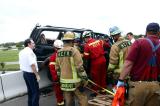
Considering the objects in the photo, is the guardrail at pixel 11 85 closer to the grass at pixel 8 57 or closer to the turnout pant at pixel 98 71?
the turnout pant at pixel 98 71

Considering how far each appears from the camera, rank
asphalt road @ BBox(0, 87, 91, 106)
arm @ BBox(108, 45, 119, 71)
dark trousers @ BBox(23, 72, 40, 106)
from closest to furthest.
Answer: arm @ BBox(108, 45, 119, 71) → dark trousers @ BBox(23, 72, 40, 106) → asphalt road @ BBox(0, 87, 91, 106)

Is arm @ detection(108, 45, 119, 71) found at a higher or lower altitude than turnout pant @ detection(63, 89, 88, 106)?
higher

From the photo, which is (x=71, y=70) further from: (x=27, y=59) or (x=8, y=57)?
(x=8, y=57)

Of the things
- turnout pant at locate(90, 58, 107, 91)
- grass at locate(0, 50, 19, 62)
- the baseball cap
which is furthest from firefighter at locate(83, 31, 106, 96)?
grass at locate(0, 50, 19, 62)

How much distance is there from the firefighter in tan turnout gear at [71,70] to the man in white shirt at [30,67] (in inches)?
45.4

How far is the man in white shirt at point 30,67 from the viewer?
8.62 metres

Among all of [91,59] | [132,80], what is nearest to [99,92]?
[91,59]

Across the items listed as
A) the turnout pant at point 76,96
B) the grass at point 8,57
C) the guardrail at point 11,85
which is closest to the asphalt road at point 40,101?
the guardrail at point 11,85

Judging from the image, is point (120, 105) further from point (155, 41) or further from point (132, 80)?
point (155, 41)

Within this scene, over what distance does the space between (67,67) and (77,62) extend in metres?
0.25

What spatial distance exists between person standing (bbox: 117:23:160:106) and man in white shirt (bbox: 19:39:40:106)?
11.9 feet

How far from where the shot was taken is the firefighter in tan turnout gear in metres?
7.46

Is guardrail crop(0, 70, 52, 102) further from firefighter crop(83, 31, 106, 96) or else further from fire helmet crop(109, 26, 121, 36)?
fire helmet crop(109, 26, 121, 36)

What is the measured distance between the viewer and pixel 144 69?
5.39 meters
